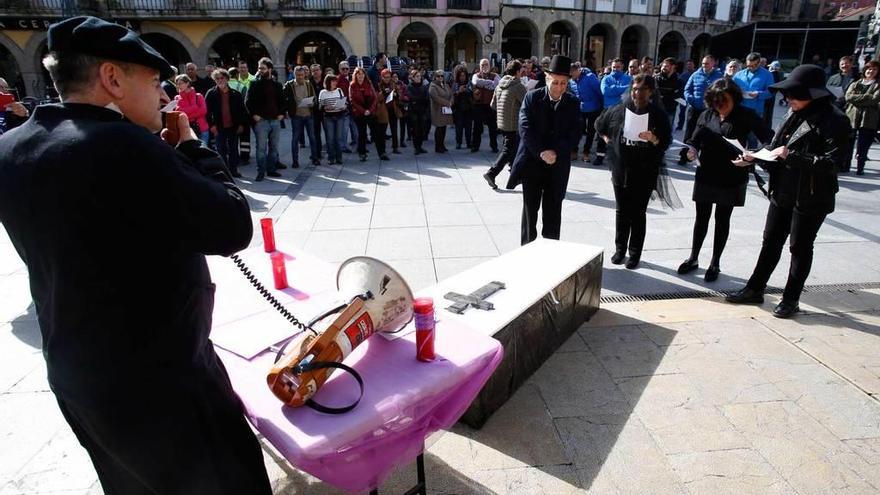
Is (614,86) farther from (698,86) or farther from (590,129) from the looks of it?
(698,86)

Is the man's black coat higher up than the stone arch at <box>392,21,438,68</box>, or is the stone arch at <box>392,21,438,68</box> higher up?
the stone arch at <box>392,21,438,68</box>

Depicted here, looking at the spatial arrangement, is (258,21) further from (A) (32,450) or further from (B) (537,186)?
(A) (32,450)

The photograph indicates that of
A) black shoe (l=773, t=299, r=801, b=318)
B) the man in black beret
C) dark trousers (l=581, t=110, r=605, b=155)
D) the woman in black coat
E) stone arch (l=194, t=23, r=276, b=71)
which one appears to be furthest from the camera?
Result: stone arch (l=194, t=23, r=276, b=71)

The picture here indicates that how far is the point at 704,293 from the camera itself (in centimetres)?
448

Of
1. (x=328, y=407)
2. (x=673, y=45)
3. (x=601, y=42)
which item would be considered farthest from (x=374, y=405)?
(x=673, y=45)

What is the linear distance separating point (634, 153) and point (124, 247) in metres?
4.33

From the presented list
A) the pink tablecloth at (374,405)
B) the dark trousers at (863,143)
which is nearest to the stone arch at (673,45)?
the dark trousers at (863,143)

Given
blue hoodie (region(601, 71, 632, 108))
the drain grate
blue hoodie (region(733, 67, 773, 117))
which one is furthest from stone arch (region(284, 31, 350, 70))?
the drain grate

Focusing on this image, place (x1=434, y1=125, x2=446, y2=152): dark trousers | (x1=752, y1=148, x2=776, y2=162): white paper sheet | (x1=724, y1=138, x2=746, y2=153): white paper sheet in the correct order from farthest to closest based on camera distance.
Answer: (x1=434, y1=125, x2=446, y2=152): dark trousers, (x1=724, y1=138, x2=746, y2=153): white paper sheet, (x1=752, y1=148, x2=776, y2=162): white paper sheet

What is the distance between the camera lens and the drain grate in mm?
4367

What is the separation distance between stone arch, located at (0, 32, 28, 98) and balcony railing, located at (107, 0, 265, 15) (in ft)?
13.8

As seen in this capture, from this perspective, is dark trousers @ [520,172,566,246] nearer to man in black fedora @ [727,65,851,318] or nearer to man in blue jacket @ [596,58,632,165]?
man in black fedora @ [727,65,851,318]

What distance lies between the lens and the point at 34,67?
22.6 m

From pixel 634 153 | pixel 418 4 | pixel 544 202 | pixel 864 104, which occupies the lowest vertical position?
pixel 544 202
